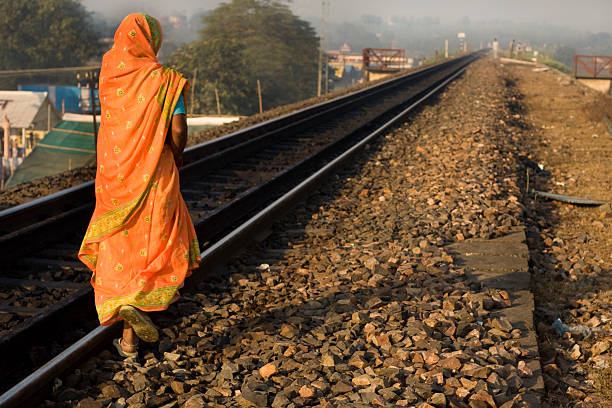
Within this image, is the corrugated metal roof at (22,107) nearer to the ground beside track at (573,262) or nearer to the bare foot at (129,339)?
the ground beside track at (573,262)

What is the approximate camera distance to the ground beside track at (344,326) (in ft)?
10.9

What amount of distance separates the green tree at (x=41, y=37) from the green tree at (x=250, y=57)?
33.9 ft

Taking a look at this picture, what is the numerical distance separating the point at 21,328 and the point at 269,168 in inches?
218

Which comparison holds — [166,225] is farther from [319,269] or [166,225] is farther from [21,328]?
[319,269]

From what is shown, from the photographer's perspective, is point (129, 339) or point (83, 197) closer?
point (129, 339)

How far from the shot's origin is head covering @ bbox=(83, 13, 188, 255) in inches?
130

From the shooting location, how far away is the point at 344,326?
13.6 ft

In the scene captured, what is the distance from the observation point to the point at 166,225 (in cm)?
350

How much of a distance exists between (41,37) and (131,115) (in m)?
61.9

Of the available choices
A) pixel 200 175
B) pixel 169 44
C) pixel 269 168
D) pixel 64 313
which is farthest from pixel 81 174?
pixel 169 44

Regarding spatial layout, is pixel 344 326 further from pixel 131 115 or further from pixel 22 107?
pixel 22 107

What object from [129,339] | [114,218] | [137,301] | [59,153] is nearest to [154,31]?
[114,218]

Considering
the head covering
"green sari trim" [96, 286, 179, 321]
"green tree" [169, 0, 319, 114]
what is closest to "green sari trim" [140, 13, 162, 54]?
the head covering

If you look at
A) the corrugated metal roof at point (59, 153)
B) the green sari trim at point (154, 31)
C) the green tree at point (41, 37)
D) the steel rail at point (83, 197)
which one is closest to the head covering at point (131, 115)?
the green sari trim at point (154, 31)
